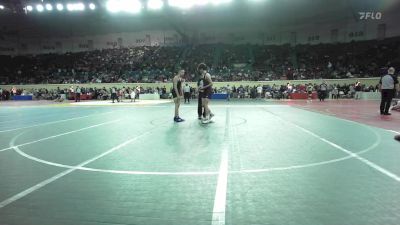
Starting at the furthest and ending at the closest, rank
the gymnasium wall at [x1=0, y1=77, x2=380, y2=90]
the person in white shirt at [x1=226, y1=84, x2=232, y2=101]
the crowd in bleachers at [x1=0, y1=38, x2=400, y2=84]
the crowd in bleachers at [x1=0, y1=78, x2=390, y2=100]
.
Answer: the crowd in bleachers at [x1=0, y1=38, x2=400, y2=84]
the gymnasium wall at [x1=0, y1=77, x2=380, y2=90]
the person in white shirt at [x1=226, y1=84, x2=232, y2=101]
the crowd in bleachers at [x1=0, y1=78, x2=390, y2=100]

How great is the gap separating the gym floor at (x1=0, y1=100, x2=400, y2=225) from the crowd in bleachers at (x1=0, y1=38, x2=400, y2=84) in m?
29.9

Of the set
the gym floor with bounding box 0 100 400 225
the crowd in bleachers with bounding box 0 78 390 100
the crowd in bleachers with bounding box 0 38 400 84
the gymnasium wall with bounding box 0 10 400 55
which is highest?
the gymnasium wall with bounding box 0 10 400 55

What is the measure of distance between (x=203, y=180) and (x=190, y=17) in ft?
122

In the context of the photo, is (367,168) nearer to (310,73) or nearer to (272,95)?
(272,95)

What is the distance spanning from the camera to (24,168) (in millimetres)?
5746

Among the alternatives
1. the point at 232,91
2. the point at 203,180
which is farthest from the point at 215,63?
the point at 203,180

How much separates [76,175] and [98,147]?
2.43 metres

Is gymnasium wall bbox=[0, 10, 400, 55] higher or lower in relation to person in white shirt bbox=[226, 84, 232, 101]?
higher

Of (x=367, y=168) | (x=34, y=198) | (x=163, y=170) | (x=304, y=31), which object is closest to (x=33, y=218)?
(x=34, y=198)

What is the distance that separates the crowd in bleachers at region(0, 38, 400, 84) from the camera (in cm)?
3688

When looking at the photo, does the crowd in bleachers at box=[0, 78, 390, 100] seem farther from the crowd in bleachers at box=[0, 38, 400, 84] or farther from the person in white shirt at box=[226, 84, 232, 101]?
the crowd in bleachers at box=[0, 38, 400, 84]

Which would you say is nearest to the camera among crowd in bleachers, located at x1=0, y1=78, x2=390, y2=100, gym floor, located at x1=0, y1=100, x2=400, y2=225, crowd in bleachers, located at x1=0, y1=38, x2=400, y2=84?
gym floor, located at x1=0, y1=100, x2=400, y2=225

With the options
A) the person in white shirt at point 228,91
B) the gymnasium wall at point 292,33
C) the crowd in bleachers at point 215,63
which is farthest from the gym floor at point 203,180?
the gymnasium wall at point 292,33

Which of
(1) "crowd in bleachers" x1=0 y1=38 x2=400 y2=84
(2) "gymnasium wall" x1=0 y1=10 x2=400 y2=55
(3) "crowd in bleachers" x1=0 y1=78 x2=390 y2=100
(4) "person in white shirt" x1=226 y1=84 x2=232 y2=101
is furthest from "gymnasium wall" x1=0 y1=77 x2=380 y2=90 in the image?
(2) "gymnasium wall" x1=0 y1=10 x2=400 y2=55
